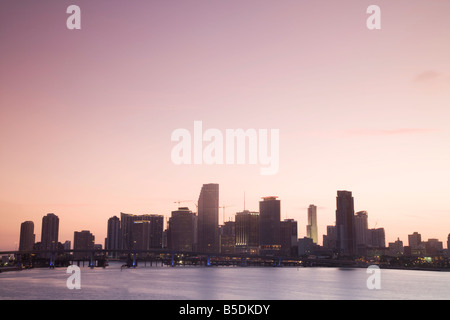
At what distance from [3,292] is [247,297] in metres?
57.0
